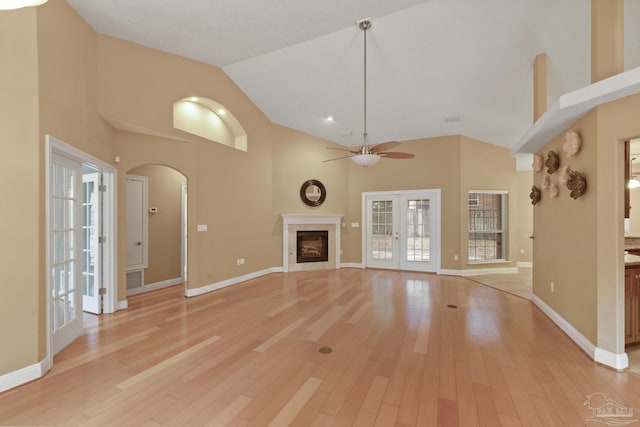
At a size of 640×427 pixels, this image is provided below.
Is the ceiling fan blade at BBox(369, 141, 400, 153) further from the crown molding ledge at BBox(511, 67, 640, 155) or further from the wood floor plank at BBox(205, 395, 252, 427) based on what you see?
the wood floor plank at BBox(205, 395, 252, 427)

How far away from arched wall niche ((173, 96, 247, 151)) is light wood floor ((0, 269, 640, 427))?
10.7ft

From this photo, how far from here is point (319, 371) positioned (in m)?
2.45

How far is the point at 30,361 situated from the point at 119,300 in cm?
182

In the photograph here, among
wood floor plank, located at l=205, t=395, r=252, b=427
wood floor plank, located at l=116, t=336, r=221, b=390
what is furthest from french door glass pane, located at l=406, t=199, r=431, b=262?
wood floor plank, located at l=205, t=395, r=252, b=427

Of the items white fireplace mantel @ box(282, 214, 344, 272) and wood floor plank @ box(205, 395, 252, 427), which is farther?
white fireplace mantel @ box(282, 214, 344, 272)

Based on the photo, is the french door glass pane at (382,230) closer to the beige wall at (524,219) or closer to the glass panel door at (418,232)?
the glass panel door at (418,232)

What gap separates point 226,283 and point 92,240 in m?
2.26

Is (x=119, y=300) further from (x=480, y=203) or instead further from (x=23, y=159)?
(x=480, y=203)

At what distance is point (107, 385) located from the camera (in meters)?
2.25

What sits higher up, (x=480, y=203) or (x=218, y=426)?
(x=480, y=203)

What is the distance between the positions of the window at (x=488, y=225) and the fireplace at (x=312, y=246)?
362cm

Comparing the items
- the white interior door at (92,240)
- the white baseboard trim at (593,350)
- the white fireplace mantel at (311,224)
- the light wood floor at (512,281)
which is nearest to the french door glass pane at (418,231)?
the light wood floor at (512,281)

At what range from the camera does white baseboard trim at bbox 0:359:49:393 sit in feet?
7.14

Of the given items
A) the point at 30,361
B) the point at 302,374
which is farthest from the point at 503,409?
the point at 30,361
